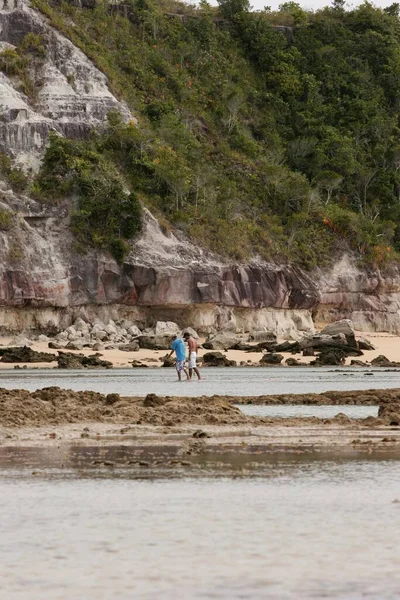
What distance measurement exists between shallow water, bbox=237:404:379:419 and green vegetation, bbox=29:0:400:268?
4072cm

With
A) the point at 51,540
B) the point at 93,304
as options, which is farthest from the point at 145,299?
the point at 51,540

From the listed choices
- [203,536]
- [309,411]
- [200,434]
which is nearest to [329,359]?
[309,411]

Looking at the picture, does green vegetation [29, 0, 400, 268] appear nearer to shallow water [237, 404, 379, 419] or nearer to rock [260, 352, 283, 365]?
rock [260, 352, 283, 365]

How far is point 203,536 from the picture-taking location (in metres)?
9.97

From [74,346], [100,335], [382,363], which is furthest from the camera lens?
[100,335]

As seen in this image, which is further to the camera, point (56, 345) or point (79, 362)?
point (56, 345)

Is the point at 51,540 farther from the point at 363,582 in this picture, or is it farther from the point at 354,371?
the point at 354,371

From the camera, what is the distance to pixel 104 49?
8025cm

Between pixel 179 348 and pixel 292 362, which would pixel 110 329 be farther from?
pixel 179 348

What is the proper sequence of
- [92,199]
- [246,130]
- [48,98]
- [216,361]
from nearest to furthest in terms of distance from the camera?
1. [216,361]
2. [92,199]
3. [48,98]
4. [246,130]

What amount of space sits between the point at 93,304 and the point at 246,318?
32.4ft

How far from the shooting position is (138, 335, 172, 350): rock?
5500 centimetres

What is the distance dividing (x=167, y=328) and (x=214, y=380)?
26.9 meters

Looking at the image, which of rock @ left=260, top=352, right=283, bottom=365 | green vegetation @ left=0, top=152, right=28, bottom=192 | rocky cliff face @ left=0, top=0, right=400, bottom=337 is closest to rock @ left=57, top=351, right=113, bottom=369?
rock @ left=260, top=352, right=283, bottom=365
